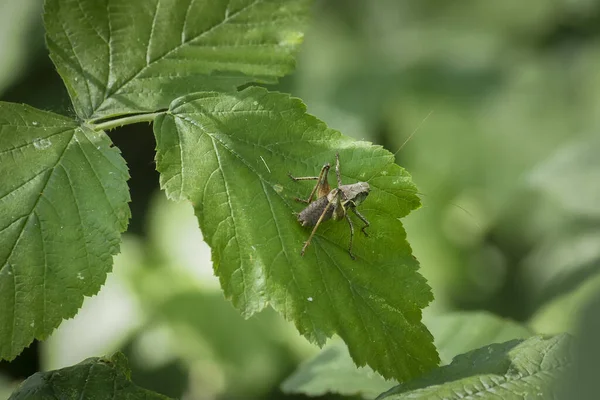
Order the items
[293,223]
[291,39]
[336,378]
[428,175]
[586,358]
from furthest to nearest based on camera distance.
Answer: [428,175], [336,378], [291,39], [293,223], [586,358]

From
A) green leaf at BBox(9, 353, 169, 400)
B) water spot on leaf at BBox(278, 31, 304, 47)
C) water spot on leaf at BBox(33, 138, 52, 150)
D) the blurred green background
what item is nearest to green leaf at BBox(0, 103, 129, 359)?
water spot on leaf at BBox(33, 138, 52, 150)

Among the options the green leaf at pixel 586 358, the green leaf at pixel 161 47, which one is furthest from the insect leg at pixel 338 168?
the green leaf at pixel 586 358

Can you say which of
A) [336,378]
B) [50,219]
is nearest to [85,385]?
[50,219]

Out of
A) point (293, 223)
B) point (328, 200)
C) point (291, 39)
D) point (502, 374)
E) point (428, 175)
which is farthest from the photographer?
point (428, 175)

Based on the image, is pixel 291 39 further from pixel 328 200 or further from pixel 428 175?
pixel 428 175

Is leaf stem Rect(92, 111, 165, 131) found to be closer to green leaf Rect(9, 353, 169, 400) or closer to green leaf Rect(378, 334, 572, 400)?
green leaf Rect(9, 353, 169, 400)

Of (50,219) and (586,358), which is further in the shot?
(50,219)

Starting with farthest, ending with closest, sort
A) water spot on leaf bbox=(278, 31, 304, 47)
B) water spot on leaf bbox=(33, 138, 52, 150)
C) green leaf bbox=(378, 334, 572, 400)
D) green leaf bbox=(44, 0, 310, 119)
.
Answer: water spot on leaf bbox=(278, 31, 304, 47), green leaf bbox=(44, 0, 310, 119), water spot on leaf bbox=(33, 138, 52, 150), green leaf bbox=(378, 334, 572, 400)
